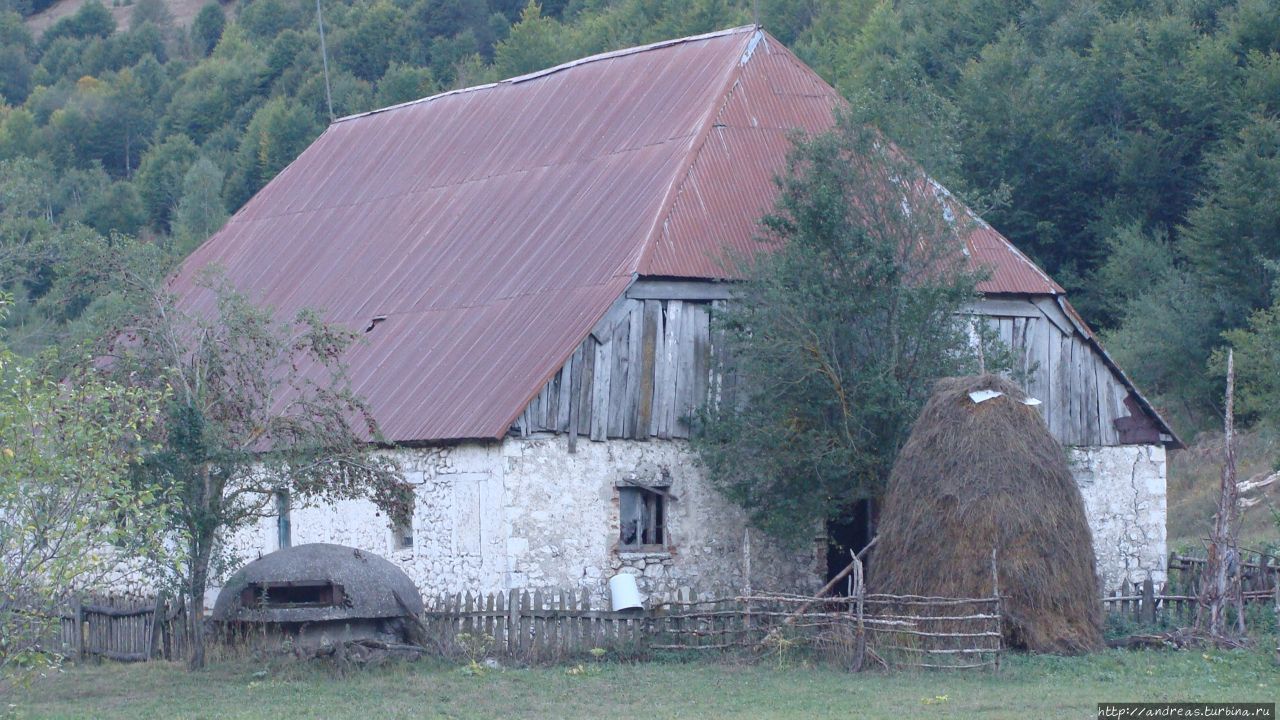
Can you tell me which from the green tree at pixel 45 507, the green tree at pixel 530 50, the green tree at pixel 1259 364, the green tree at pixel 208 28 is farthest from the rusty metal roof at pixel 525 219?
the green tree at pixel 208 28

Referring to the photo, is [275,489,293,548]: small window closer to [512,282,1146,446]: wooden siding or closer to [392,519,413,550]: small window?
[392,519,413,550]: small window

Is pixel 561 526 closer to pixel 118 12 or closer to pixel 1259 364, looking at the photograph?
pixel 1259 364

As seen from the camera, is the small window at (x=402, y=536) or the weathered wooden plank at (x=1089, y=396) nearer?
the small window at (x=402, y=536)

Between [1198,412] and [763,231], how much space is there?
1918 centimetres

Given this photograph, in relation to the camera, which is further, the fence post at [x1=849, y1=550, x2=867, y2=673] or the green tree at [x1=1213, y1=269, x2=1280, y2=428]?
the green tree at [x1=1213, y1=269, x2=1280, y2=428]

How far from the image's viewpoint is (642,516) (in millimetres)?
21562

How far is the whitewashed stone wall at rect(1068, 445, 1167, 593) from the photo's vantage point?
2331cm

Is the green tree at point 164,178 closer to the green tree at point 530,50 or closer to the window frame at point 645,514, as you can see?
the green tree at point 530,50

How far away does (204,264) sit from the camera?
31.9 meters

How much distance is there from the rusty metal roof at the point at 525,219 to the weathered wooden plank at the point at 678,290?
0.22 meters

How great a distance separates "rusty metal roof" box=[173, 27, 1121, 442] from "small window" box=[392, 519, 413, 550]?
4.30 ft

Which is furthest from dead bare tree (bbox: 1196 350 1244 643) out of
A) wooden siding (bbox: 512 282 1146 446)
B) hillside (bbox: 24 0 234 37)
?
hillside (bbox: 24 0 234 37)

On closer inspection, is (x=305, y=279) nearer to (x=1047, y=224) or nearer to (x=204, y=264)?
(x=204, y=264)

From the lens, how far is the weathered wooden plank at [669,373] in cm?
2152
